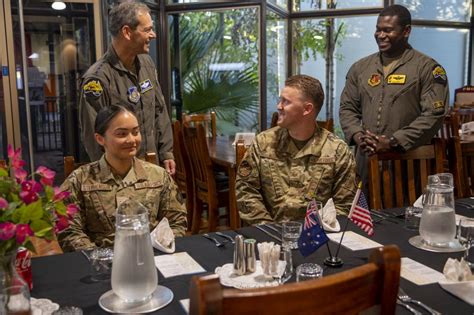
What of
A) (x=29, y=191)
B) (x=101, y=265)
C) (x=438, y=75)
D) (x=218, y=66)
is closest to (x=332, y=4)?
(x=218, y=66)

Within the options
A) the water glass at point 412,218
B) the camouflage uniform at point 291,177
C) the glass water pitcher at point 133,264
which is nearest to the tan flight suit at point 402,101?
the camouflage uniform at point 291,177

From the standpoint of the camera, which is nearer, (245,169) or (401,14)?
(245,169)

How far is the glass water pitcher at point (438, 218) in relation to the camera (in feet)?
5.32

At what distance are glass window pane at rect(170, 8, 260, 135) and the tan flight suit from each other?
288cm

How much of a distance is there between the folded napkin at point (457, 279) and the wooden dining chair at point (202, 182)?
8.02ft

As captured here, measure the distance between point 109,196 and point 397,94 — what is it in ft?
6.21

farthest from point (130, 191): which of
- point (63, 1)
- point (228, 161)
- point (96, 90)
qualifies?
point (63, 1)

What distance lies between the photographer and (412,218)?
1892mm

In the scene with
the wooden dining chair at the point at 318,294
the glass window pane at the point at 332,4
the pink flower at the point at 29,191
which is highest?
the glass window pane at the point at 332,4

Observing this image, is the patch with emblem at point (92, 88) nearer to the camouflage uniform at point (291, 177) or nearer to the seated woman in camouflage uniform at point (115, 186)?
the seated woman in camouflage uniform at point (115, 186)

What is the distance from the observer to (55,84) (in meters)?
5.05

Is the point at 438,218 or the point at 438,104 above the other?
the point at 438,104

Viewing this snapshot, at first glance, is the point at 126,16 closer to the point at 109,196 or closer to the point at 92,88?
the point at 92,88

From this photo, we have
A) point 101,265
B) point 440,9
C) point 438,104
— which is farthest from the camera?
point 440,9
